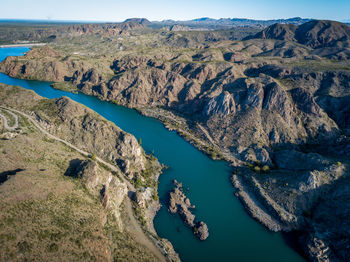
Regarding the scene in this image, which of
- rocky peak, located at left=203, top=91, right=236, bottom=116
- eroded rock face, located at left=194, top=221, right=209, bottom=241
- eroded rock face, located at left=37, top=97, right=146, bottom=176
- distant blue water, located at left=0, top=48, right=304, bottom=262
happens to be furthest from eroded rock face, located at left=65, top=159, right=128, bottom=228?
rocky peak, located at left=203, top=91, right=236, bottom=116

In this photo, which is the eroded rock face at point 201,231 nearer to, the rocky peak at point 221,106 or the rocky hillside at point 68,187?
the rocky hillside at point 68,187

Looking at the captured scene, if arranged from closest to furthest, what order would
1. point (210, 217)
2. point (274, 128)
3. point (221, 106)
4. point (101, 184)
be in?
1. point (101, 184)
2. point (210, 217)
3. point (274, 128)
4. point (221, 106)


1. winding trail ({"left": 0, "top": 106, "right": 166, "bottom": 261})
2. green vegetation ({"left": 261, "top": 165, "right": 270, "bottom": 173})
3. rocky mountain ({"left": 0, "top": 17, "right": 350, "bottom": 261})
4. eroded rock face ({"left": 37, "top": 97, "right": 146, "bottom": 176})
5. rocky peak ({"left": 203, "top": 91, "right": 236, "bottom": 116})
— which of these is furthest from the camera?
rocky peak ({"left": 203, "top": 91, "right": 236, "bottom": 116})

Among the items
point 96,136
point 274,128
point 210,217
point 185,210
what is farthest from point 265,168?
point 96,136

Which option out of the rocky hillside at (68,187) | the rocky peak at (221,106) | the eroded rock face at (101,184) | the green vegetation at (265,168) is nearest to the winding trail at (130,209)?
the rocky hillside at (68,187)

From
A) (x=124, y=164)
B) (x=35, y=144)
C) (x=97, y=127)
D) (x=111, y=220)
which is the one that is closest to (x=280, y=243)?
(x=111, y=220)

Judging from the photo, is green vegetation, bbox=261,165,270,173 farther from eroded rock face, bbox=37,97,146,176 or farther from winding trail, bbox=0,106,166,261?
winding trail, bbox=0,106,166,261

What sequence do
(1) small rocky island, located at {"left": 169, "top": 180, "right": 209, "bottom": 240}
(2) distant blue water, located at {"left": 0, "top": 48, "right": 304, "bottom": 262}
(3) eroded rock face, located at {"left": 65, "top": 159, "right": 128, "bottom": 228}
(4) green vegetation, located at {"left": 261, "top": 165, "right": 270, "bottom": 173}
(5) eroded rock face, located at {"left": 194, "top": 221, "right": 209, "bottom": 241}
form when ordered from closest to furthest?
(3) eroded rock face, located at {"left": 65, "top": 159, "right": 128, "bottom": 228}
(2) distant blue water, located at {"left": 0, "top": 48, "right": 304, "bottom": 262}
(5) eroded rock face, located at {"left": 194, "top": 221, "right": 209, "bottom": 241}
(1) small rocky island, located at {"left": 169, "top": 180, "right": 209, "bottom": 240}
(4) green vegetation, located at {"left": 261, "top": 165, "right": 270, "bottom": 173}

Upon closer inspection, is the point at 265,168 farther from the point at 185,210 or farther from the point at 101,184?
the point at 101,184
